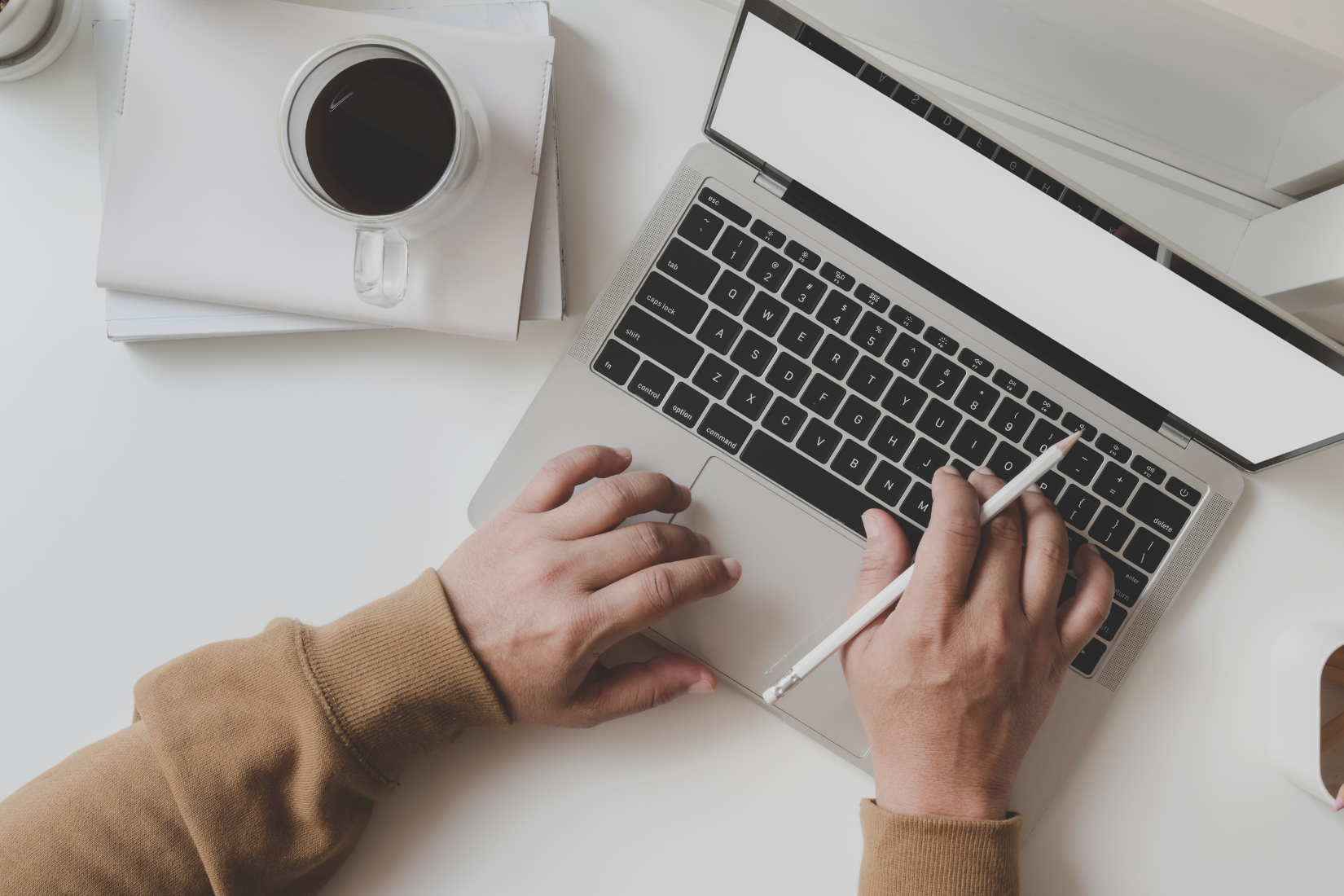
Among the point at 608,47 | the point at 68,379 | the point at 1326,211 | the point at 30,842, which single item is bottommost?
the point at 30,842

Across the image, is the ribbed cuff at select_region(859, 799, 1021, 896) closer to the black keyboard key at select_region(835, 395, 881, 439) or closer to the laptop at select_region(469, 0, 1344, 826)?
the laptop at select_region(469, 0, 1344, 826)

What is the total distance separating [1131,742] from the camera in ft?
2.05

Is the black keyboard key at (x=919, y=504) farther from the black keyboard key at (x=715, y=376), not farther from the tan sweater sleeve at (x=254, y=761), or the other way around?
the tan sweater sleeve at (x=254, y=761)

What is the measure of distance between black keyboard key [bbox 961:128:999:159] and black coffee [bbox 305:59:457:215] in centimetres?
34

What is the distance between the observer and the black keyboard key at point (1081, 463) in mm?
604

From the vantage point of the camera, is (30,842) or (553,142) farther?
(553,142)

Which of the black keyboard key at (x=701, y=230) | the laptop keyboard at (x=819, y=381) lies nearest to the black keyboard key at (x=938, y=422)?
the laptop keyboard at (x=819, y=381)

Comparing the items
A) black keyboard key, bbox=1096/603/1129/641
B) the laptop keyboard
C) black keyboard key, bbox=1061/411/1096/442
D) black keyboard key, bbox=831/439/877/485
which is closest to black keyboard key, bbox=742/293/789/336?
the laptop keyboard

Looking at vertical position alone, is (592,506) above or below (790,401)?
below

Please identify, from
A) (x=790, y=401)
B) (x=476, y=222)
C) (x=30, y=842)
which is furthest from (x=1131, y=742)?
(x=30, y=842)

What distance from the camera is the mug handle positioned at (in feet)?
1.85

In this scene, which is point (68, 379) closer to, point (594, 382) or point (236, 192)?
point (236, 192)

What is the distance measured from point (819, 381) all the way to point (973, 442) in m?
0.13

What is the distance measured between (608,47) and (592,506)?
15.3 inches
